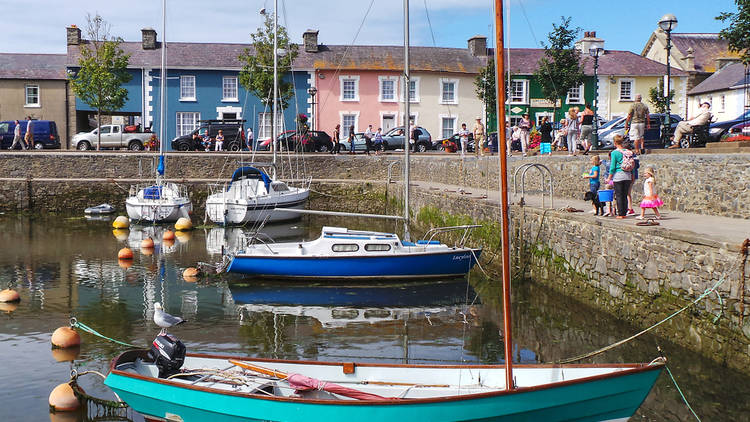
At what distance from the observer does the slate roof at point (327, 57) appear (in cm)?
4516

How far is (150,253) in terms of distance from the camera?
2172cm

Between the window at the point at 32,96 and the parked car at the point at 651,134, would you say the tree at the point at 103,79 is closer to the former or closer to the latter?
the window at the point at 32,96

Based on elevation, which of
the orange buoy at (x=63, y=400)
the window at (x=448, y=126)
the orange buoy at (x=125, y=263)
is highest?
the window at (x=448, y=126)

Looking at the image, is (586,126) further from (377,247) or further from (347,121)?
(347,121)

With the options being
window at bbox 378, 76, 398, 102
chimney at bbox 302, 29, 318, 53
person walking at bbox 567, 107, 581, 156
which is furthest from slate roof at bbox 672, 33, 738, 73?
person walking at bbox 567, 107, 581, 156

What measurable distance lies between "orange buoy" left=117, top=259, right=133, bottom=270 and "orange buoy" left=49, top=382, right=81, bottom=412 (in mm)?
10688

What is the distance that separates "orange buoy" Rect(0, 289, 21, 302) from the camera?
48.7 feet

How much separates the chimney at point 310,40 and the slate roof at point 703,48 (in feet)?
91.5

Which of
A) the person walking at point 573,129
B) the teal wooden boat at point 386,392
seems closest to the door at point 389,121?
the person walking at point 573,129

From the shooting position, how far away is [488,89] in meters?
42.7

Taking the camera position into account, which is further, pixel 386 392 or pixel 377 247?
pixel 377 247

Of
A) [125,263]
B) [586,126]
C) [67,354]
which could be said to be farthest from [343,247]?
[586,126]

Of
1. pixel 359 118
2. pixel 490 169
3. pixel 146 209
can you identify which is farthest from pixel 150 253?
pixel 359 118

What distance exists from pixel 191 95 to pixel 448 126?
16726 millimetres
